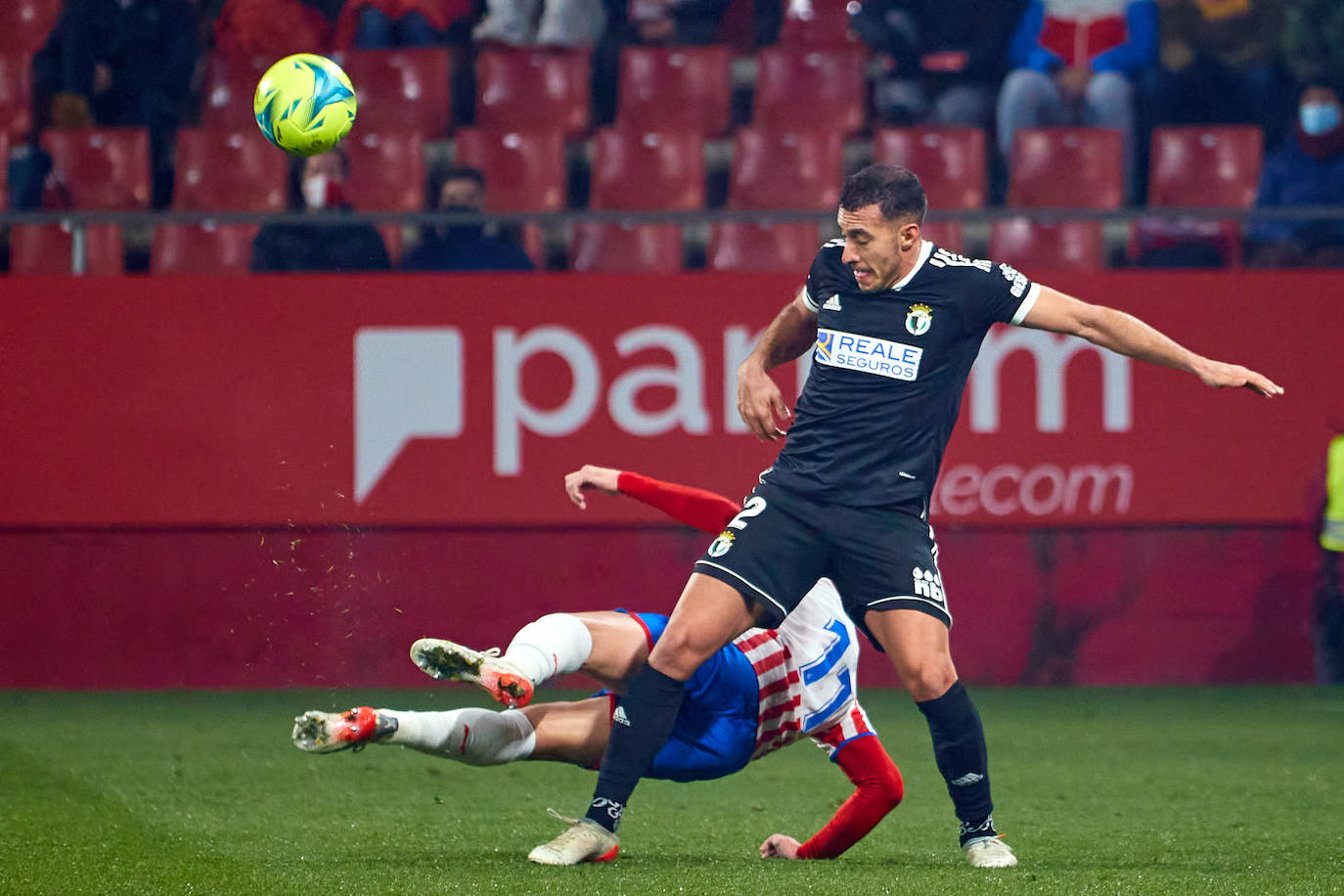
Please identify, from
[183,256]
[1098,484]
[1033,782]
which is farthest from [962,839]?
[183,256]

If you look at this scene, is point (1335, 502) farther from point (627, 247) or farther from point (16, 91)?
point (16, 91)

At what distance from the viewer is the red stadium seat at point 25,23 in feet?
33.8

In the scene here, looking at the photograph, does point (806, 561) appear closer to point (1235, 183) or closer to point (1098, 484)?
point (1098, 484)

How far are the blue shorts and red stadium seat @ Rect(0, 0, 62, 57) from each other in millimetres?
7055

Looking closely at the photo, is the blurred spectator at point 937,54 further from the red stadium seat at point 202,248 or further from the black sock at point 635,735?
the black sock at point 635,735

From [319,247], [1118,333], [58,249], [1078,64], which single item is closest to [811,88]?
[1078,64]

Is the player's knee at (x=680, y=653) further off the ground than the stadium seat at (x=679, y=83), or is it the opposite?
the stadium seat at (x=679, y=83)

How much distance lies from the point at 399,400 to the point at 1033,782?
144 inches

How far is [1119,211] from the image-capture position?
8602 millimetres

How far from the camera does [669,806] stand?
19.5 ft

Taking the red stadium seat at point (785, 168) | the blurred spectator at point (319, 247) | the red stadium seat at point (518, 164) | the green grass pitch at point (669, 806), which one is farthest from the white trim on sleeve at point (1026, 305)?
the red stadium seat at point (518, 164)

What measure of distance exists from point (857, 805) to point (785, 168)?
564 centimetres

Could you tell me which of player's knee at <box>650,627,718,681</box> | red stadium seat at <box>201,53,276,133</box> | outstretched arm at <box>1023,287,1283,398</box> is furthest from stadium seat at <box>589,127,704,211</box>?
player's knee at <box>650,627,718,681</box>

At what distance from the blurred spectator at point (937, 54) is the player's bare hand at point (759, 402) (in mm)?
5626
